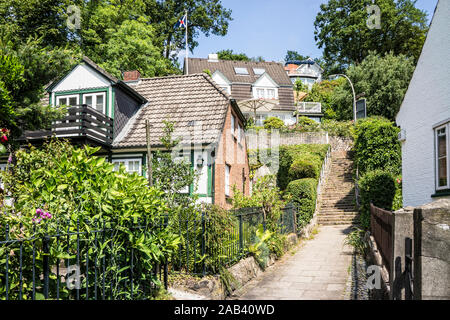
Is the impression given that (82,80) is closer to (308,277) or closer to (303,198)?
(303,198)

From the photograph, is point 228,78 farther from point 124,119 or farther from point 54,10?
point 124,119

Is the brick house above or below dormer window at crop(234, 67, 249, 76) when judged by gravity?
below

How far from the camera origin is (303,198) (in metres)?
18.0

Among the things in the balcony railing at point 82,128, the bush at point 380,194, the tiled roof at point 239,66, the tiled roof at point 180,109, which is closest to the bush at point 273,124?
the tiled roof at point 239,66

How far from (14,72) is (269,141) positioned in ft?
85.7

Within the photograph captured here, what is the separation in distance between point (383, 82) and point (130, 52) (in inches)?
983

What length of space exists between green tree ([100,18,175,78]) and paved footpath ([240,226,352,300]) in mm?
22844

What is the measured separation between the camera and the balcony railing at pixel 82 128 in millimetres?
16781

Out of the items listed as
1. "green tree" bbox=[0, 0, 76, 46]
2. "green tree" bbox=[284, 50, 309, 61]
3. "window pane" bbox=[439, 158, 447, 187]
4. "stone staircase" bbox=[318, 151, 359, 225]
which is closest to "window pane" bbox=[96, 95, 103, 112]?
"stone staircase" bbox=[318, 151, 359, 225]

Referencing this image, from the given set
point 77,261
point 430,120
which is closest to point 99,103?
point 430,120

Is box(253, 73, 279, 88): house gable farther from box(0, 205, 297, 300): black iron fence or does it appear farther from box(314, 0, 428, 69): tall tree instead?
box(0, 205, 297, 300): black iron fence

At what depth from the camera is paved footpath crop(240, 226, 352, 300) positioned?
753 centimetres
